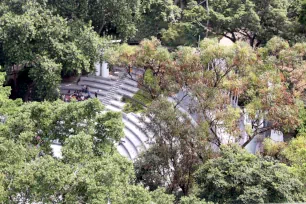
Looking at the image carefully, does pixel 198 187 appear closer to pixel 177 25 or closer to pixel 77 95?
pixel 77 95

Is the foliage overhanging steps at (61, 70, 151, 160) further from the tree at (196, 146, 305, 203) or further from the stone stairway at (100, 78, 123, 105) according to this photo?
the tree at (196, 146, 305, 203)

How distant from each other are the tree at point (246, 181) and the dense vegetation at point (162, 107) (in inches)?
1.1

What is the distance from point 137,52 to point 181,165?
6457 millimetres

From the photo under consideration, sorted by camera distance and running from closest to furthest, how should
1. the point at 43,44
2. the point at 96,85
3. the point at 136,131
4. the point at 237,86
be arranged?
the point at 237,86
the point at 136,131
the point at 43,44
the point at 96,85

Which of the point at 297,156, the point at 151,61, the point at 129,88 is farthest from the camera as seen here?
the point at 129,88

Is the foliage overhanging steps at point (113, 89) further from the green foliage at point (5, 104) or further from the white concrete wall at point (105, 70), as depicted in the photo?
the green foliage at point (5, 104)

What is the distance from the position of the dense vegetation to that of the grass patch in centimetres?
11

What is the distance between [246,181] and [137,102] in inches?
434

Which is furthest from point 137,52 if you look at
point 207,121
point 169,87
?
point 207,121

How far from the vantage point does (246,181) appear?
396 inches

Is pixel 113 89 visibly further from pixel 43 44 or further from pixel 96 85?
pixel 43 44

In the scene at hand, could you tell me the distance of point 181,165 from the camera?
12250 mm

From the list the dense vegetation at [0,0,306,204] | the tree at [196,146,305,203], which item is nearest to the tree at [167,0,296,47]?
the dense vegetation at [0,0,306,204]

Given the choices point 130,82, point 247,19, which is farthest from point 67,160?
point 247,19
